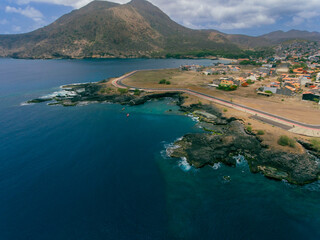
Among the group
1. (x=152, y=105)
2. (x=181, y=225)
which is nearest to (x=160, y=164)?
(x=181, y=225)

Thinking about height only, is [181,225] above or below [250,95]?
below

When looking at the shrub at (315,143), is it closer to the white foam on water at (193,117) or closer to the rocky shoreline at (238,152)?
the rocky shoreline at (238,152)

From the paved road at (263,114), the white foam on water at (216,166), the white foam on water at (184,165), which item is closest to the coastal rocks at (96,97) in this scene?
the paved road at (263,114)

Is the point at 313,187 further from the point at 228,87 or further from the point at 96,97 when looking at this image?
the point at 96,97

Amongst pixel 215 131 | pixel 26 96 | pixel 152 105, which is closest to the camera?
pixel 215 131

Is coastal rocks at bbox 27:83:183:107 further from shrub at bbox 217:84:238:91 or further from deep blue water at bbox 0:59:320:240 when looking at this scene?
deep blue water at bbox 0:59:320:240

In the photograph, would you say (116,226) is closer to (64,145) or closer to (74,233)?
(74,233)

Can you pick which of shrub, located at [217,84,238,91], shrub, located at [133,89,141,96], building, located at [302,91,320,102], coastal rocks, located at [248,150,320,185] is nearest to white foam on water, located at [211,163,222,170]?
coastal rocks, located at [248,150,320,185]
